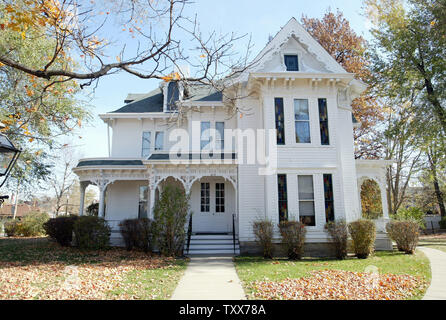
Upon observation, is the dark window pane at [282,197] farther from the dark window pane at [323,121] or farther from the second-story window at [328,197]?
the dark window pane at [323,121]

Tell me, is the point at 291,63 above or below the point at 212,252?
above

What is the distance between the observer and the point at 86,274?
7.93 metres

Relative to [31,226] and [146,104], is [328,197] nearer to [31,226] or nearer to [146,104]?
[146,104]

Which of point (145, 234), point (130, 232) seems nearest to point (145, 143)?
point (130, 232)

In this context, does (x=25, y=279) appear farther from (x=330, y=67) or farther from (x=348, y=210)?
(x=330, y=67)

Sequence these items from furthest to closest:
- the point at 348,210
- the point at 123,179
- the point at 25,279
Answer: the point at 123,179 < the point at 348,210 < the point at 25,279

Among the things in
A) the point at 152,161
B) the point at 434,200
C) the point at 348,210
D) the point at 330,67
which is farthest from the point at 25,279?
the point at 434,200

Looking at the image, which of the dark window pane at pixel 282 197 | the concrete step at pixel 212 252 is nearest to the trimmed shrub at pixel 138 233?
the concrete step at pixel 212 252

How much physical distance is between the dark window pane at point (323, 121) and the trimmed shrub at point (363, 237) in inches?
150

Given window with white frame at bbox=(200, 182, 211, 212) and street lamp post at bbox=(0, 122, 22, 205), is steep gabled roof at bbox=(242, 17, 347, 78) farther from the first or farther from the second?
street lamp post at bbox=(0, 122, 22, 205)

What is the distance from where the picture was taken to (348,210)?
1291 centimetres

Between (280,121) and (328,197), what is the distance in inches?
158

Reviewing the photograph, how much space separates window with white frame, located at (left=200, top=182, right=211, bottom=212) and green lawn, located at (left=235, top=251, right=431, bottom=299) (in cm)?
454
